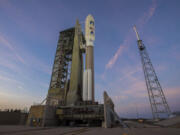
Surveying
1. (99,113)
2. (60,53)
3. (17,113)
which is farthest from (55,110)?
(60,53)

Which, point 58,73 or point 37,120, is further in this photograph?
point 58,73

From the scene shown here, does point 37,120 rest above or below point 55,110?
below

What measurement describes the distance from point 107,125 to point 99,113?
5453 millimetres

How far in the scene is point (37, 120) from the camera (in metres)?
26.4

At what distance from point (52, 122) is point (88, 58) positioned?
21997 millimetres

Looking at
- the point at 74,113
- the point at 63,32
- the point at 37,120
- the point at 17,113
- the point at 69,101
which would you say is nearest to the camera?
the point at 37,120

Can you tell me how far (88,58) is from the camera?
1484 inches

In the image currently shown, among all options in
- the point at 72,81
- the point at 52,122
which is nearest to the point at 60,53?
the point at 72,81

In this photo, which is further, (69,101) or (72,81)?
(72,81)

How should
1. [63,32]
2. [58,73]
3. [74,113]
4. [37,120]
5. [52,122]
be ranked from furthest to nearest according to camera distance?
[63,32], [58,73], [74,113], [52,122], [37,120]

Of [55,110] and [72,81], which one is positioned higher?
[72,81]

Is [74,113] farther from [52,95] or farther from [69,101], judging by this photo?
[52,95]

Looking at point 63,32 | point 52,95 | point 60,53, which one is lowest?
point 52,95

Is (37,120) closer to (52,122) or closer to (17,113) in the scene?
(52,122)
